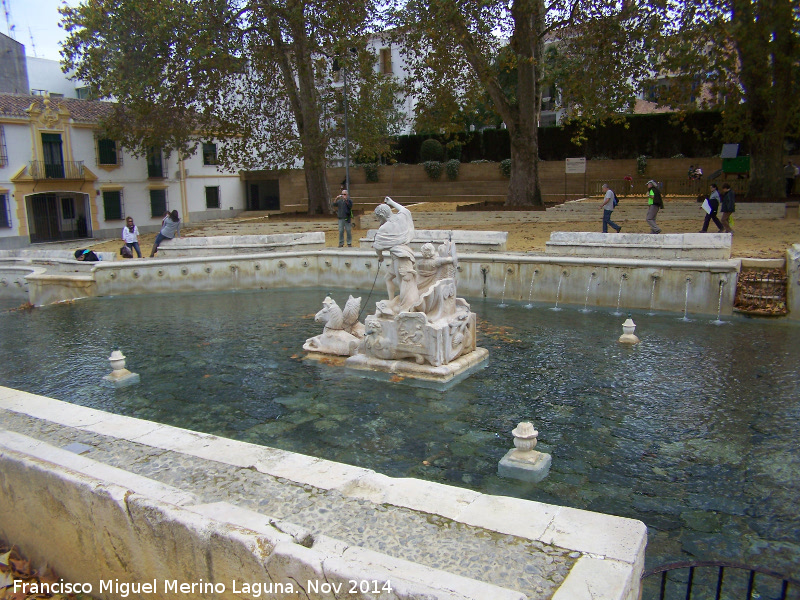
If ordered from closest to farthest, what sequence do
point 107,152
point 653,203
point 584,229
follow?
point 653,203
point 584,229
point 107,152

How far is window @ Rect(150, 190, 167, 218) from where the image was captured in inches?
1289

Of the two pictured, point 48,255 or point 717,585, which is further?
point 48,255

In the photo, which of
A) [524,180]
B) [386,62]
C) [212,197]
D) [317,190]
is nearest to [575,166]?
[524,180]

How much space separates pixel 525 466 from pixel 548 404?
5.98 feet

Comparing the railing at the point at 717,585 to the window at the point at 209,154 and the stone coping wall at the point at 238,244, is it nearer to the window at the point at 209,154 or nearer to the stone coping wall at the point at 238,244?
the stone coping wall at the point at 238,244

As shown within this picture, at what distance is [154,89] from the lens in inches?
830

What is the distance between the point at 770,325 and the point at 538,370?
189 inches

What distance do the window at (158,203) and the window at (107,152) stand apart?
237 cm

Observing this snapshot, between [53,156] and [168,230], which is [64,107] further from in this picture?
[168,230]

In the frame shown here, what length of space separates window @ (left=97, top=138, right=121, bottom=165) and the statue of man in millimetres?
26203

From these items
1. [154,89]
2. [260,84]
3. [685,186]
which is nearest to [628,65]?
[685,186]

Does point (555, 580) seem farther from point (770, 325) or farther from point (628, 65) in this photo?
point (628, 65)

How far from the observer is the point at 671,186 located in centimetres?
2577

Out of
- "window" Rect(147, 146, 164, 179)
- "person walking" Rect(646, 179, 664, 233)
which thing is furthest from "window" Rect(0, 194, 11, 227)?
"person walking" Rect(646, 179, 664, 233)
